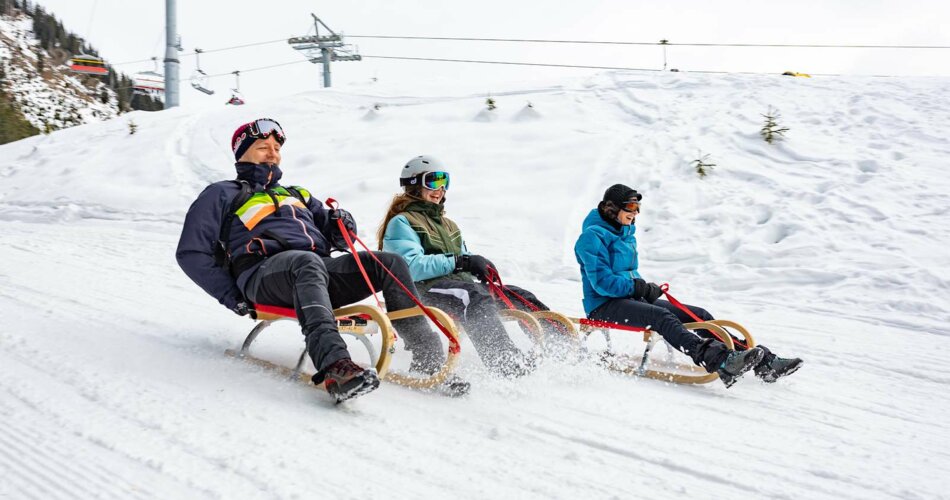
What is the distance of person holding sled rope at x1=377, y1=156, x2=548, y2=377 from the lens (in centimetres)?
336

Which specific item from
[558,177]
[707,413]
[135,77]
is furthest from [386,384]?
[135,77]

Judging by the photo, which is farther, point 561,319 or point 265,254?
point 561,319

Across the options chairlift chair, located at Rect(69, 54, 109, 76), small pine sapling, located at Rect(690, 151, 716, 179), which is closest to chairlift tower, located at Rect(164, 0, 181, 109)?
small pine sapling, located at Rect(690, 151, 716, 179)

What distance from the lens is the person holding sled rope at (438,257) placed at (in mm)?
3363

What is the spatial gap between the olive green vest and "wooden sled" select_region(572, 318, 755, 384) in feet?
3.16

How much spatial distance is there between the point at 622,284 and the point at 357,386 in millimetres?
2100

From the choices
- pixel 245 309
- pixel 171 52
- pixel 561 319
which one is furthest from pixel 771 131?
pixel 171 52

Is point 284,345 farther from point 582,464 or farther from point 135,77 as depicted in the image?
point 135,77

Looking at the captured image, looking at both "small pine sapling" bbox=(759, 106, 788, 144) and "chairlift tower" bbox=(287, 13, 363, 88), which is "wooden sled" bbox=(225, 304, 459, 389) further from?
"chairlift tower" bbox=(287, 13, 363, 88)

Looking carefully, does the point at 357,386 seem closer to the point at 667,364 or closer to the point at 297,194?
the point at 297,194

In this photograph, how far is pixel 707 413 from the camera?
2.97m

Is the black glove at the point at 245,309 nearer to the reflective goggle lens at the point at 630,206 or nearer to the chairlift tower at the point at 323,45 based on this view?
the reflective goggle lens at the point at 630,206

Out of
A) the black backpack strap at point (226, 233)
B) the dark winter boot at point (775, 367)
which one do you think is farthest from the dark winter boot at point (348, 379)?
the dark winter boot at point (775, 367)

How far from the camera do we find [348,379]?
7.89 feet
